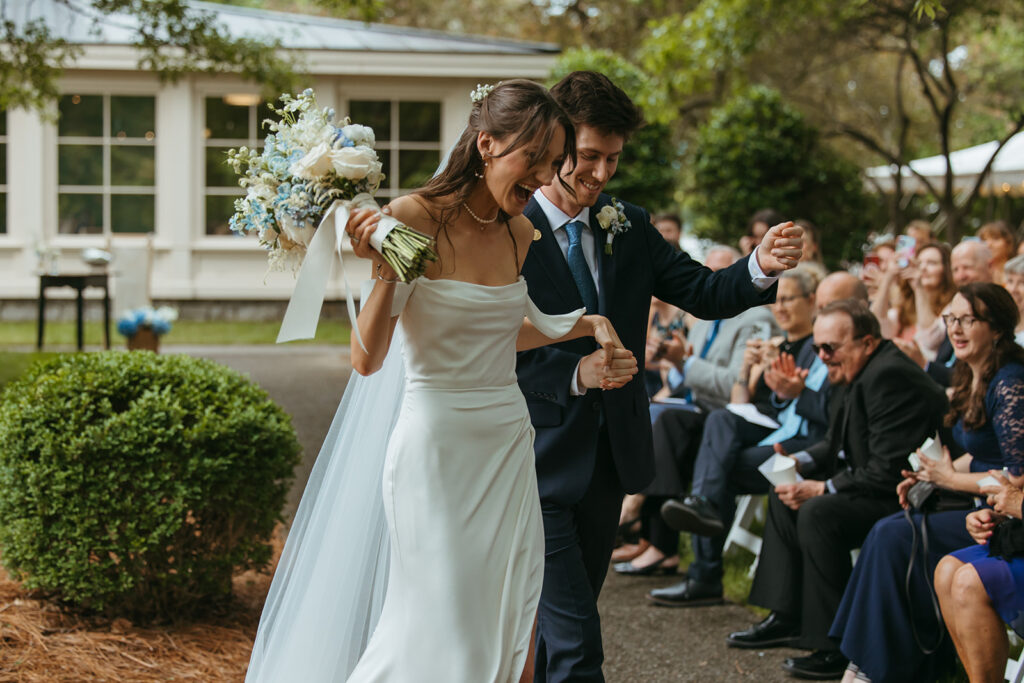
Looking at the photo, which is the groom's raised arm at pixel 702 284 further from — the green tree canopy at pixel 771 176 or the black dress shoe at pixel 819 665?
the green tree canopy at pixel 771 176

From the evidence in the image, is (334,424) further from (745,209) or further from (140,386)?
(745,209)

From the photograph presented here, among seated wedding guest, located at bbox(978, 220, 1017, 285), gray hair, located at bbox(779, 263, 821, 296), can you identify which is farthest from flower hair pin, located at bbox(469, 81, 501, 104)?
seated wedding guest, located at bbox(978, 220, 1017, 285)

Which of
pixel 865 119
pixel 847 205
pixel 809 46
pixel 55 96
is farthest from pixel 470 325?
pixel 865 119

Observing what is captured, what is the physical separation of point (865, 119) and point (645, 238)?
27808 millimetres

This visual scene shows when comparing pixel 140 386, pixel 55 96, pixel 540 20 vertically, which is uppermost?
pixel 540 20

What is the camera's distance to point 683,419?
21.3 ft

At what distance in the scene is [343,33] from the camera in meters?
18.9

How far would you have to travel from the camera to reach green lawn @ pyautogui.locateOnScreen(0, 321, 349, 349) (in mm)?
15242

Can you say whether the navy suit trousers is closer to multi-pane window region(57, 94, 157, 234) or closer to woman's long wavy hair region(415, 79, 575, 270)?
woman's long wavy hair region(415, 79, 575, 270)

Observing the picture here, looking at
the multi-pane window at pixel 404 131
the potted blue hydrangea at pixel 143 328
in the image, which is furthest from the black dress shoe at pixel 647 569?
the multi-pane window at pixel 404 131

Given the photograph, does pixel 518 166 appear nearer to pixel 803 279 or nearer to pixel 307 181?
pixel 307 181

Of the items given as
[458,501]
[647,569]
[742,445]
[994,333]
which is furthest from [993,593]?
[647,569]

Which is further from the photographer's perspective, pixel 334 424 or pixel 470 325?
pixel 334 424

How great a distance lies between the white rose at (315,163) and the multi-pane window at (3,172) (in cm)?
1730
